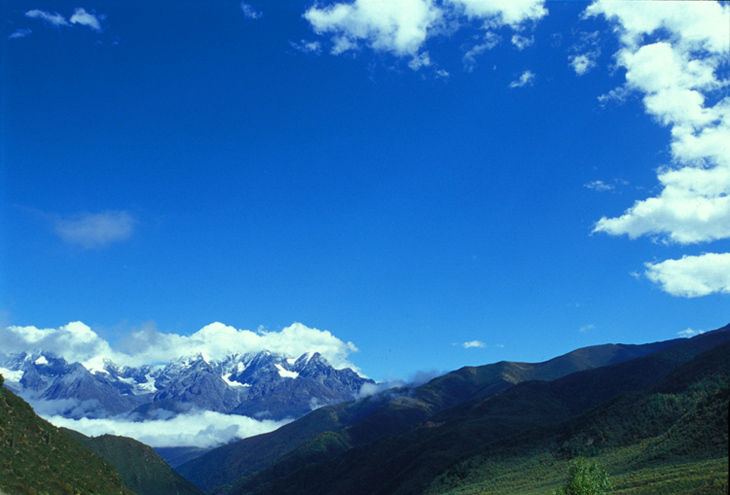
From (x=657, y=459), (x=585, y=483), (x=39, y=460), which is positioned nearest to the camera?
(x=39, y=460)

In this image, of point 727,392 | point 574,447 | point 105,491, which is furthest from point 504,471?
point 105,491

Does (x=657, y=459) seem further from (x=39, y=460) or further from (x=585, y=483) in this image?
(x=39, y=460)

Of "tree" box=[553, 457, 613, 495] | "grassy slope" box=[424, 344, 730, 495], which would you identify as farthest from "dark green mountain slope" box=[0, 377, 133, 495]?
"grassy slope" box=[424, 344, 730, 495]

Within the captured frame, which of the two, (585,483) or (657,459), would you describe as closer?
(585,483)

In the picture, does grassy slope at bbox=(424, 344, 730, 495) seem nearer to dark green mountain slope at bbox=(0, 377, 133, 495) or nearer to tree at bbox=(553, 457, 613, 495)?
tree at bbox=(553, 457, 613, 495)

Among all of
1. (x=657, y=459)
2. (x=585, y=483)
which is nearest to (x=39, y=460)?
(x=585, y=483)

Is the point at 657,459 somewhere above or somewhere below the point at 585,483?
below

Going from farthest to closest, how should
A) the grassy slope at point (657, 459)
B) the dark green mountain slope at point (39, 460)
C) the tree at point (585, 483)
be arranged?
the grassy slope at point (657, 459), the tree at point (585, 483), the dark green mountain slope at point (39, 460)

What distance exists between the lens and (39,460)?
79375mm

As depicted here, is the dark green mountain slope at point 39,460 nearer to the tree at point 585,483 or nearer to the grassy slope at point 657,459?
the tree at point 585,483

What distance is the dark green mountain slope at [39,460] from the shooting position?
224ft

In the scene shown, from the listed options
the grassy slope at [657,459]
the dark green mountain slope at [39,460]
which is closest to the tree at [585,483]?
the grassy slope at [657,459]

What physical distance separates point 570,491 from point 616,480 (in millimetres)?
42618

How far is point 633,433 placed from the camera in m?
192
